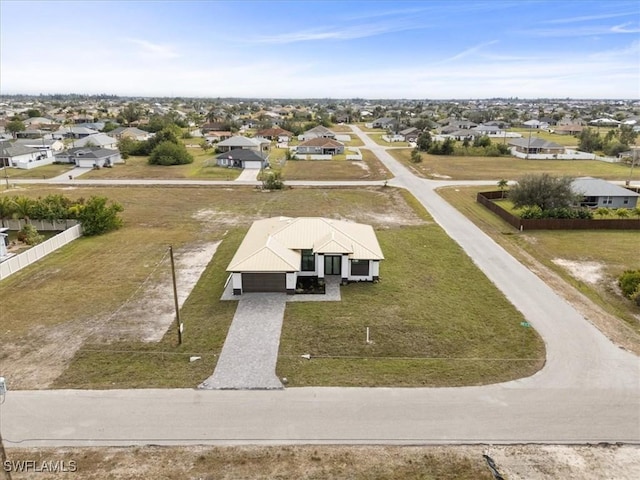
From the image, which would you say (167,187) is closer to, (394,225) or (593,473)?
(394,225)

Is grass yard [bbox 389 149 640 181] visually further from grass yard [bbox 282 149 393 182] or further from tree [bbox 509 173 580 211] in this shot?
tree [bbox 509 173 580 211]

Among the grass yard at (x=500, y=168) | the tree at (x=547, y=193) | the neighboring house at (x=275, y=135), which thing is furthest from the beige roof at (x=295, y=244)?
the neighboring house at (x=275, y=135)

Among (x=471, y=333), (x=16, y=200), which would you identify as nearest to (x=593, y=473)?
(x=471, y=333)

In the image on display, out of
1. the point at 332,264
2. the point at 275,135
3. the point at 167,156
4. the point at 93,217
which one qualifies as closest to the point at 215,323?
the point at 332,264

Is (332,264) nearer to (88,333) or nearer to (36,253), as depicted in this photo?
(88,333)

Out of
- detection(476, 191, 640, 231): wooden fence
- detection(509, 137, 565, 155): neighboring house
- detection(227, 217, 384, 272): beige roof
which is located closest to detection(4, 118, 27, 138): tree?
detection(227, 217, 384, 272): beige roof
